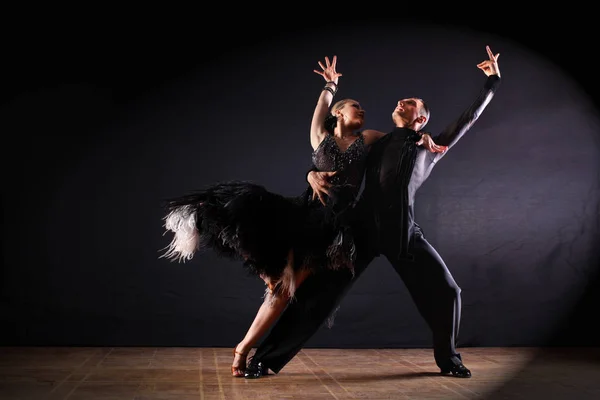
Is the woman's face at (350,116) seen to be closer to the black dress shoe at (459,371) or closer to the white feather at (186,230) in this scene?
the white feather at (186,230)

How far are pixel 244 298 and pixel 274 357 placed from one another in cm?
141

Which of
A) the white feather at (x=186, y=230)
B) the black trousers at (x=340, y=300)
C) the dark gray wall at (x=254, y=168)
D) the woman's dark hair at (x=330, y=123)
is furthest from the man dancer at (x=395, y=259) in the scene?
the dark gray wall at (x=254, y=168)

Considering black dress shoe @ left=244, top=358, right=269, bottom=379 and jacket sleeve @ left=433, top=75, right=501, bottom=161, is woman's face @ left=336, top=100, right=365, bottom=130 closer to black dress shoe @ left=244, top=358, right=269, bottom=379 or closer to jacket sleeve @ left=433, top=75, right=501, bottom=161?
jacket sleeve @ left=433, top=75, right=501, bottom=161

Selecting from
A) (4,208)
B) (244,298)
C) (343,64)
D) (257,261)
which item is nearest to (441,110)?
(343,64)

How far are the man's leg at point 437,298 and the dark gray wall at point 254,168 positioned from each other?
134 cm

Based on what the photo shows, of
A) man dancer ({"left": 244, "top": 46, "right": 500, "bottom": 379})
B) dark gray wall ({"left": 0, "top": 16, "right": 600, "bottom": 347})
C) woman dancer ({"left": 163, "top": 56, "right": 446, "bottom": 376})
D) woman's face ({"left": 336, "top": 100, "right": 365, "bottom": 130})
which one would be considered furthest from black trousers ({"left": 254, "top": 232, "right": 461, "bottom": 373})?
dark gray wall ({"left": 0, "top": 16, "right": 600, "bottom": 347})

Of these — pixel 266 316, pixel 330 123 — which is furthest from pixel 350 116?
pixel 266 316

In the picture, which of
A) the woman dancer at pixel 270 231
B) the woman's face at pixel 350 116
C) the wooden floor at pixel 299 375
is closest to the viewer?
the wooden floor at pixel 299 375

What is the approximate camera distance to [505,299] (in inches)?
219

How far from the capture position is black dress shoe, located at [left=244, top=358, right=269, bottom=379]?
12.4ft

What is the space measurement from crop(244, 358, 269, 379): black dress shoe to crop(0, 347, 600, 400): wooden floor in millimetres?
56

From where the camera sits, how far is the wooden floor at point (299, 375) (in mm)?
3348

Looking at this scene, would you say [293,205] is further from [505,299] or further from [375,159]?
[505,299]

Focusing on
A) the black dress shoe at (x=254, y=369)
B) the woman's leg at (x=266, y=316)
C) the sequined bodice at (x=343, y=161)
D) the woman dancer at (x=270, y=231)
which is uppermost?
the sequined bodice at (x=343, y=161)
